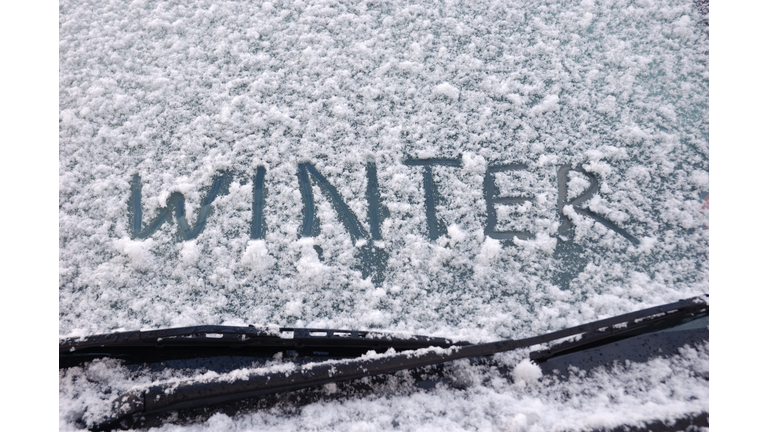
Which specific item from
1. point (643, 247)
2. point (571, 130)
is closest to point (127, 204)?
point (571, 130)

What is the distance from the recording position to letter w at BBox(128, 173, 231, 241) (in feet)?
3.33

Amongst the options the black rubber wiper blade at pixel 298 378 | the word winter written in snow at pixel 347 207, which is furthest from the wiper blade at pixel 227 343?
the word winter written in snow at pixel 347 207

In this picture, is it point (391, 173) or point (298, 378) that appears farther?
point (391, 173)

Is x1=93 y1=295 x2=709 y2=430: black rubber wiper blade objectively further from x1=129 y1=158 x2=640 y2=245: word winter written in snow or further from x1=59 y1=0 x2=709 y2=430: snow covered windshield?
x1=129 y1=158 x2=640 y2=245: word winter written in snow

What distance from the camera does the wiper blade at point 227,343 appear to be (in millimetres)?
828

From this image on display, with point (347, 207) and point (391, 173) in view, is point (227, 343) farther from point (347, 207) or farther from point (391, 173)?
point (391, 173)

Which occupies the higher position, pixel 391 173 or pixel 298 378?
pixel 391 173

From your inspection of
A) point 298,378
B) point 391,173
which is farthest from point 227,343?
point 391,173

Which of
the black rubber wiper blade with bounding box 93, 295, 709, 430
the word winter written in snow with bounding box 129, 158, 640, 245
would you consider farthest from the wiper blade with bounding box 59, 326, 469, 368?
the word winter written in snow with bounding box 129, 158, 640, 245

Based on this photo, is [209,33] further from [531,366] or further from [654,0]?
[654,0]

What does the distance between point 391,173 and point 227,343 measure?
0.55 m

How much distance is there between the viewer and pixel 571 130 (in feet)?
3.53

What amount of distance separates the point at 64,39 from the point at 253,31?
634 mm

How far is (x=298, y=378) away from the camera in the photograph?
0.78m
